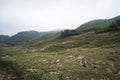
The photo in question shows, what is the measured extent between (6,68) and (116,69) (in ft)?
208

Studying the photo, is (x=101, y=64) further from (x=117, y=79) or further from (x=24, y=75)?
(x=24, y=75)

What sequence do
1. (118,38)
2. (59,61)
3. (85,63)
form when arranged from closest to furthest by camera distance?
(85,63) < (59,61) < (118,38)

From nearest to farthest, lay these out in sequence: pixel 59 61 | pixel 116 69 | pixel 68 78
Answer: pixel 68 78, pixel 116 69, pixel 59 61

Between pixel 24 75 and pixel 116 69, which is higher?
pixel 24 75

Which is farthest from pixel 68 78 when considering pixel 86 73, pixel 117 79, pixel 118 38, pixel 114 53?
pixel 118 38

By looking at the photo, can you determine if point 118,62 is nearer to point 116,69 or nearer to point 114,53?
point 116,69

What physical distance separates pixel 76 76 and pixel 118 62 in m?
32.5

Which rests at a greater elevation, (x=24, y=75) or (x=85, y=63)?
(x=24, y=75)

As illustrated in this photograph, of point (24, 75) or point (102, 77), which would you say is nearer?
point (24, 75)

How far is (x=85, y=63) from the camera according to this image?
9144 cm

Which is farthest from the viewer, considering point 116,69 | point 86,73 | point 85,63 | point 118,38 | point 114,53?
point 118,38

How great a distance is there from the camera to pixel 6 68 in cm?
3291

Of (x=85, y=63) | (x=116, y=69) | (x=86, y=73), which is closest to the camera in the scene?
(x=86, y=73)

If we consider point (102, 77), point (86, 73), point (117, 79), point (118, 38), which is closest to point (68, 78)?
point (86, 73)
